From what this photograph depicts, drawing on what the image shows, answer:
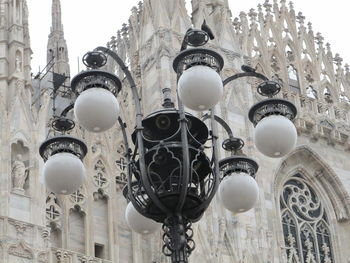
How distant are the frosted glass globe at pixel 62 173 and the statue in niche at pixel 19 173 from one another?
7.06m

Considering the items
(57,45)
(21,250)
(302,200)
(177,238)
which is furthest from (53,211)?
(57,45)

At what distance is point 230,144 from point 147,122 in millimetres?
1563

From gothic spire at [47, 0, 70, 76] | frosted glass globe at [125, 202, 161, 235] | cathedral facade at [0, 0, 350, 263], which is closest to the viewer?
frosted glass globe at [125, 202, 161, 235]

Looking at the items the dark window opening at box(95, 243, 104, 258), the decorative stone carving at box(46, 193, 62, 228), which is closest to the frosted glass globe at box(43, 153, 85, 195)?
the decorative stone carving at box(46, 193, 62, 228)

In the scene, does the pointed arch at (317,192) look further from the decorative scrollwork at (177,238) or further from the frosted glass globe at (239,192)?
the decorative scrollwork at (177,238)

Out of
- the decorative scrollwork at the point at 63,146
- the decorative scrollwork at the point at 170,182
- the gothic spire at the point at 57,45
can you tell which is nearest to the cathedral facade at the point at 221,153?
the gothic spire at the point at 57,45

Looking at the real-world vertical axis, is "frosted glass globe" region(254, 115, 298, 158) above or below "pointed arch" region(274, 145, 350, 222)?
below

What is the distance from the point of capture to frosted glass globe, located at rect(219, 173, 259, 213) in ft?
31.1

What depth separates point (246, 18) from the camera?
914 inches

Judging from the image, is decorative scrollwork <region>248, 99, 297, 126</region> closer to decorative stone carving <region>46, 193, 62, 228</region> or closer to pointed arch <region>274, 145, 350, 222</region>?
decorative stone carving <region>46, 193, 62, 228</region>

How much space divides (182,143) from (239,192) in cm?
126

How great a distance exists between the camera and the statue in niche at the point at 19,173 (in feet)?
52.9

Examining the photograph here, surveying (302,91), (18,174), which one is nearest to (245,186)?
(18,174)

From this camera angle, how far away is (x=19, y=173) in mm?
16234
